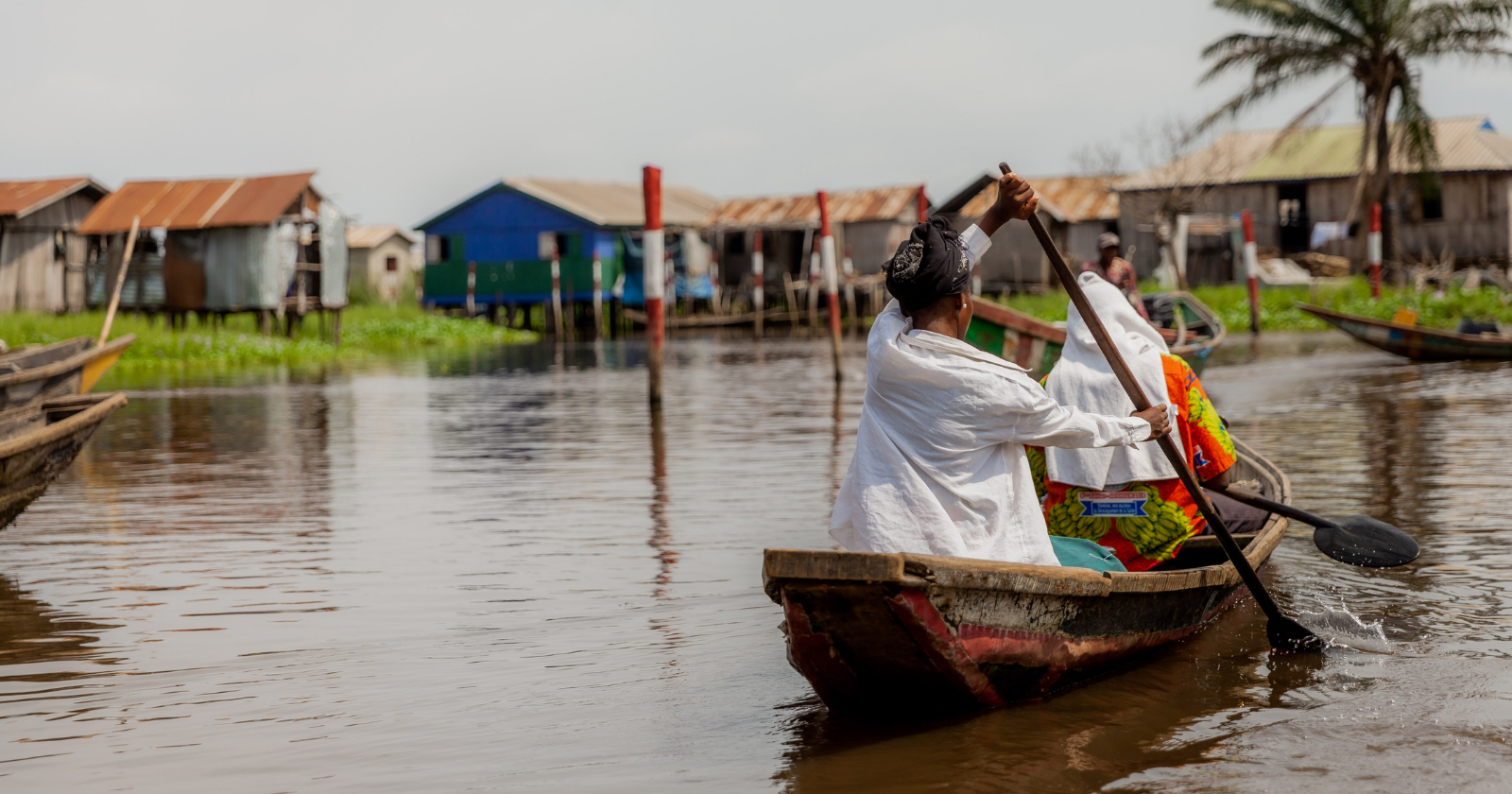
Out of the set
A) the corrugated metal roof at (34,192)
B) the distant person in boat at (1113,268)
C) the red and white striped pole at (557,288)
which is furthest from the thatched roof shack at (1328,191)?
the corrugated metal roof at (34,192)

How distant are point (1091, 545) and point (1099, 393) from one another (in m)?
0.58

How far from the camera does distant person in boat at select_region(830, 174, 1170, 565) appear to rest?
12.7ft

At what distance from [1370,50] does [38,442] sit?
3012 centimetres

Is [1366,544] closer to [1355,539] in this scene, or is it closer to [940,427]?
[1355,539]

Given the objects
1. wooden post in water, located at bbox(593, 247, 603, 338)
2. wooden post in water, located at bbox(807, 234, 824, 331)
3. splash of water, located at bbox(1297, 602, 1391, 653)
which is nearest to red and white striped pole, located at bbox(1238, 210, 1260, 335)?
wooden post in water, located at bbox(807, 234, 824, 331)

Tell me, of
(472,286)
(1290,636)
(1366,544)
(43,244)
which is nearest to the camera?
(1290,636)

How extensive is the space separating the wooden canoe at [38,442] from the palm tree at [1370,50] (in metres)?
27.8

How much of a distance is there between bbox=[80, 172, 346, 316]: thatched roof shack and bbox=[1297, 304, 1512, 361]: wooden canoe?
20330 millimetres

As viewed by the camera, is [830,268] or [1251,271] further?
[1251,271]

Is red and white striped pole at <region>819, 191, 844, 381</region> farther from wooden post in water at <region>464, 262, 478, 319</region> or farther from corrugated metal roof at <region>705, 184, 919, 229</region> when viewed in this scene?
wooden post in water at <region>464, 262, 478, 319</region>

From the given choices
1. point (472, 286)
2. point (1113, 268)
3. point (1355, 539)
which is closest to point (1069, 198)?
point (472, 286)

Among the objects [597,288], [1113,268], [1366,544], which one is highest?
[597,288]

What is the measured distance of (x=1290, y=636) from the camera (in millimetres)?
5082

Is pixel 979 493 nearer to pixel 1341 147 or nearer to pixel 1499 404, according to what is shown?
pixel 1499 404
